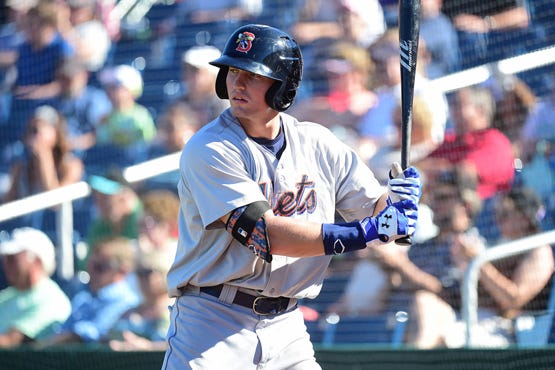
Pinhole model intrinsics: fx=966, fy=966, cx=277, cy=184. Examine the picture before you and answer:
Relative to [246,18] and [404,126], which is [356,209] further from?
[246,18]

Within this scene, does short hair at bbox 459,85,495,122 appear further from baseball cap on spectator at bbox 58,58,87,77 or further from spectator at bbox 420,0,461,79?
baseball cap on spectator at bbox 58,58,87,77

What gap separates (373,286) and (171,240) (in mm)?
1392

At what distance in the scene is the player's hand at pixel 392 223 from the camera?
9.99ft

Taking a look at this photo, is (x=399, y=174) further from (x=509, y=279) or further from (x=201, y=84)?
(x=201, y=84)

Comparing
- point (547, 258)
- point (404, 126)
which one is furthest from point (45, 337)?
point (404, 126)

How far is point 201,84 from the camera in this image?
6824mm

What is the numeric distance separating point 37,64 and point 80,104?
2.46 ft

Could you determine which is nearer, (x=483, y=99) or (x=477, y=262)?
(x=477, y=262)

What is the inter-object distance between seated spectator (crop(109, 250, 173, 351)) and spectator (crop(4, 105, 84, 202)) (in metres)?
1.44

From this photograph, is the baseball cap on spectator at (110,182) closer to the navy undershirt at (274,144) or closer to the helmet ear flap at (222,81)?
the helmet ear flap at (222,81)

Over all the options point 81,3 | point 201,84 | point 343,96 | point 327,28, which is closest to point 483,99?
point 343,96

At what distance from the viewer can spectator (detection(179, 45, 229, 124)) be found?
671cm

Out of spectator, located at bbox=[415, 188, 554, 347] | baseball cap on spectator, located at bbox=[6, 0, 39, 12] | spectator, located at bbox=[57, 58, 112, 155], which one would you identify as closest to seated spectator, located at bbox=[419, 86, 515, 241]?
spectator, located at bbox=[415, 188, 554, 347]

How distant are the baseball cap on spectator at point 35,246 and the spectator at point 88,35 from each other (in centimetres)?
156
